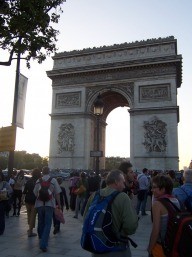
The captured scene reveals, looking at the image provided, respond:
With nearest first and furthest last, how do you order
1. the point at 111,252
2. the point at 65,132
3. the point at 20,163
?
the point at 111,252 < the point at 65,132 < the point at 20,163

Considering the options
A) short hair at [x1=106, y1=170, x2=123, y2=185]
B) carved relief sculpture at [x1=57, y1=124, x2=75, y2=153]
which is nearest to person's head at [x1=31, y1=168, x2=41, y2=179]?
short hair at [x1=106, y1=170, x2=123, y2=185]

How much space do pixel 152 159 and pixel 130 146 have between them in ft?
9.66

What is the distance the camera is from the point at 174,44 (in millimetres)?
32094

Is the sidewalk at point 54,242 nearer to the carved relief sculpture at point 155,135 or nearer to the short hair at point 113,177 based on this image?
the short hair at point 113,177

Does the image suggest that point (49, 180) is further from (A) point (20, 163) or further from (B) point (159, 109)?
(A) point (20, 163)

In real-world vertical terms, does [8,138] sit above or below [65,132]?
below

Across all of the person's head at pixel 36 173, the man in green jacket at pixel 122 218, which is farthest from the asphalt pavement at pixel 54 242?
the man in green jacket at pixel 122 218

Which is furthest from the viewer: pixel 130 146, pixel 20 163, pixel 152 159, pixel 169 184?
pixel 20 163

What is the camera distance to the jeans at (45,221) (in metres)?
6.50

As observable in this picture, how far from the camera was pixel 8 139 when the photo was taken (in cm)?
875

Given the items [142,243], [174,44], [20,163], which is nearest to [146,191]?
[142,243]

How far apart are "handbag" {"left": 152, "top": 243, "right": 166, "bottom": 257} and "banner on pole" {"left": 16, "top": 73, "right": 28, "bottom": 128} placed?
22.2 ft

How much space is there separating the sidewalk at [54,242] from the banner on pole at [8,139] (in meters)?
2.29

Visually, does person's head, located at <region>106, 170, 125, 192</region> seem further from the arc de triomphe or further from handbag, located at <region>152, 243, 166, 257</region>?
the arc de triomphe
